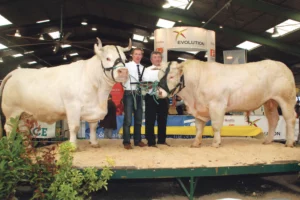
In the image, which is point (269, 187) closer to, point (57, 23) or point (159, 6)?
point (159, 6)

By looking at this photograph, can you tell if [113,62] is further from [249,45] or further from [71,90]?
[249,45]

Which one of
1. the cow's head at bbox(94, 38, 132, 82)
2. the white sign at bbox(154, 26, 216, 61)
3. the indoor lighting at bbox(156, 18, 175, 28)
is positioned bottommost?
the cow's head at bbox(94, 38, 132, 82)

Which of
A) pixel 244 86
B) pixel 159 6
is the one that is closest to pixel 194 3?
pixel 159 6

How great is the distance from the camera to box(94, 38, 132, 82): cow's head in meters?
4.86

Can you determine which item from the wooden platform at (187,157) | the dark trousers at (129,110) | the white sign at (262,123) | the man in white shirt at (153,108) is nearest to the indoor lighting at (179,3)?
the white sign at (262,123)

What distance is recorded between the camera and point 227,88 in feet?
18.7

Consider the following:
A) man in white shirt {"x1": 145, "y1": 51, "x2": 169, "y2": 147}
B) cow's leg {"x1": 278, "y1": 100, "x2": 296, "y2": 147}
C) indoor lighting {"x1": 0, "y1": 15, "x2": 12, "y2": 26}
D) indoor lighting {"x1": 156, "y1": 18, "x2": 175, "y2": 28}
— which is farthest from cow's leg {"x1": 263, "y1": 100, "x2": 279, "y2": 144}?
indoor lighting {"x1": 0, "y1": 15, "x2": 12, "y2": 26}

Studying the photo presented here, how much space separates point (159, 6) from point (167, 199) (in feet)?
40.4

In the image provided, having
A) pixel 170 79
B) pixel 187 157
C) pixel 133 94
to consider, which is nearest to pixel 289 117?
pixel 170 79

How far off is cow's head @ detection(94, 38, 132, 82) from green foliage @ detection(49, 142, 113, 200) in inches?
60.9

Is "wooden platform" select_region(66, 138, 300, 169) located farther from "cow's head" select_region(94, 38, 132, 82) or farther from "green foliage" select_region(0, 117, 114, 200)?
"cow's head" select_region(94, 38, 132, 82)

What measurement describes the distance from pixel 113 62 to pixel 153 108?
1232mm

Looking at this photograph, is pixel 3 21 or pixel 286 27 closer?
pixel 286 27

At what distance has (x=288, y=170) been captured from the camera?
4.56 meters
